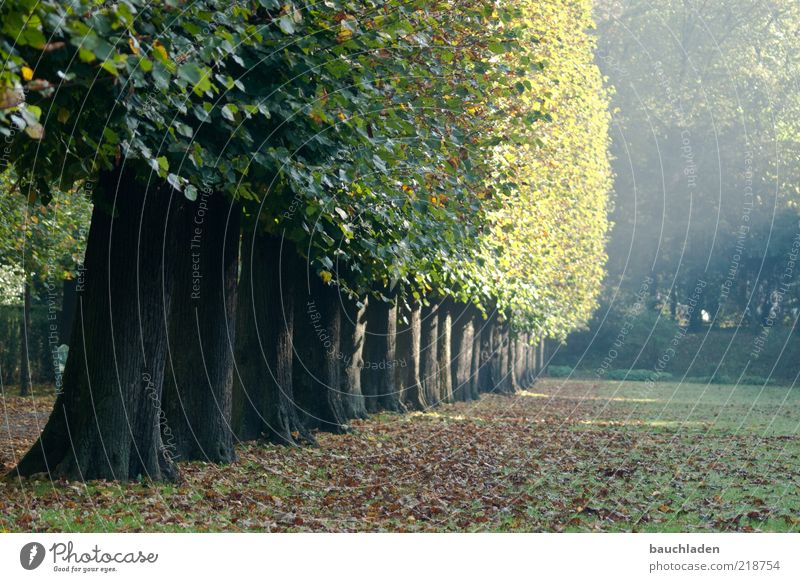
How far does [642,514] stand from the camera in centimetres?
1420

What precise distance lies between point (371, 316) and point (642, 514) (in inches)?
691

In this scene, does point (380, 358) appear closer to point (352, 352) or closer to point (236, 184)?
point (352, 352)

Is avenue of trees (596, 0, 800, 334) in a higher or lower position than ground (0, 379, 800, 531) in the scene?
higher

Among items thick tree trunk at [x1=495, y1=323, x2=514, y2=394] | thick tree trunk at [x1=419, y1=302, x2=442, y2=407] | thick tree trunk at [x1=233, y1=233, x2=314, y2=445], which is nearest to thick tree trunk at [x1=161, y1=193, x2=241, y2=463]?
thick tree trunk at [x1=233, y1=233, x2=314, y2=445]

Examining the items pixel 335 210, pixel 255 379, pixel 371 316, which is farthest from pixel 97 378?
pixel 371 316

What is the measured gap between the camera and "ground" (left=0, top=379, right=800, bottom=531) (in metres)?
13.2

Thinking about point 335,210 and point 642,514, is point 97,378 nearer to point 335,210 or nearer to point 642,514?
point 335,210

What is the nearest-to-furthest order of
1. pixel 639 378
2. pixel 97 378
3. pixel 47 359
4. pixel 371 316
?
pixel 97 378 → pixel 371 316 → pixel 47 359 → pixel 639 378

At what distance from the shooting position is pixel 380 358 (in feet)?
105

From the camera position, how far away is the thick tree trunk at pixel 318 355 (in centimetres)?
2523

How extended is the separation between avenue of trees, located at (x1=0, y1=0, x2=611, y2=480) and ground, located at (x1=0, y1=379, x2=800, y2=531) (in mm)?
1100

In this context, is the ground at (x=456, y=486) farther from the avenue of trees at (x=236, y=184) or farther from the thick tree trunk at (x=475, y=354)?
the thick tree trunk at (x=475, y=354)

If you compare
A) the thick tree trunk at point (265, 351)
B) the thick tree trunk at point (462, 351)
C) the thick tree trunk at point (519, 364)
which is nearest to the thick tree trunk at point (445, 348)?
the thick tree trunk at point (462, 351)

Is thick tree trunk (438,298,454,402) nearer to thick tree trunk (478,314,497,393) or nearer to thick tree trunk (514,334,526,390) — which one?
thick tree trunk (478,314,497,393)
